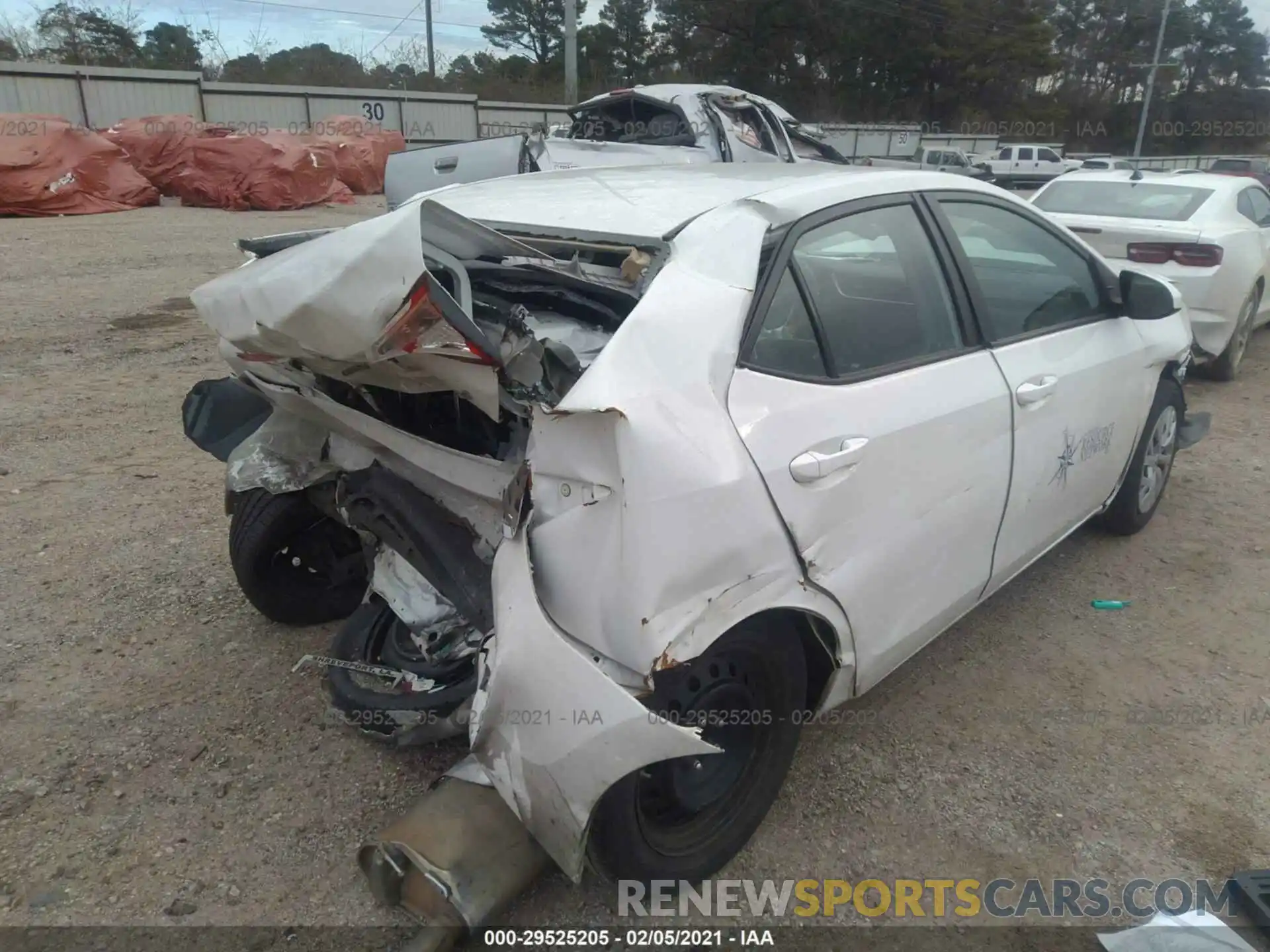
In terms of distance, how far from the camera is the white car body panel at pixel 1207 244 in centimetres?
635

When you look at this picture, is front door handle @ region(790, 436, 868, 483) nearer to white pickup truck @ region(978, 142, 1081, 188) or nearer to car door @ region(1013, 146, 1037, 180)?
white pickup truck @ region(978, 142, 1081, 188)

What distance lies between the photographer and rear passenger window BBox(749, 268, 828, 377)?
2195 millimetres

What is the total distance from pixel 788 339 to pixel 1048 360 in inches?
50.2

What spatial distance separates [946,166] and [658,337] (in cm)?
2739

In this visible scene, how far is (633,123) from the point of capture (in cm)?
959

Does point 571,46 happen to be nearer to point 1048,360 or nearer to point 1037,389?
point 1048,360

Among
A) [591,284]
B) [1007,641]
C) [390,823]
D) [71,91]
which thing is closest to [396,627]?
[390,823]

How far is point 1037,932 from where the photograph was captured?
7.34 ft

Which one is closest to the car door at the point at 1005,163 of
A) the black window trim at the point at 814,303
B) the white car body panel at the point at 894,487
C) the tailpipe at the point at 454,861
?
the black window trim at the point at 814,303

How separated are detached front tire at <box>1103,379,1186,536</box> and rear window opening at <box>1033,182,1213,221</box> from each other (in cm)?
307

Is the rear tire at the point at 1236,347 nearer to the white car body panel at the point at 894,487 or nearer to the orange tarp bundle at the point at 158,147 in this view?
the white car body panel at the point at 894,487

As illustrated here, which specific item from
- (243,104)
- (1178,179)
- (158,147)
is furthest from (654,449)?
(243,104)

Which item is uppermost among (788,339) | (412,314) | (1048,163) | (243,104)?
(243,104)

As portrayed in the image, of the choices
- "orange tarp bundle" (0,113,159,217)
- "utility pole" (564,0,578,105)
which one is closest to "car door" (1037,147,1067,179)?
"utility pole" (564,0,578,105)
